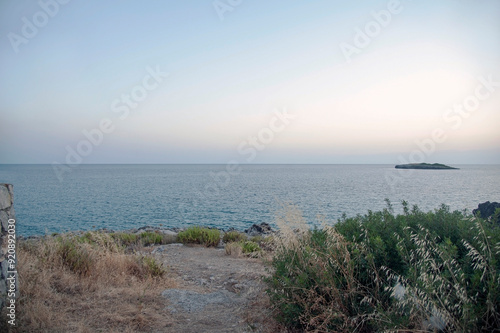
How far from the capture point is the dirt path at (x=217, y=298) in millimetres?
4848

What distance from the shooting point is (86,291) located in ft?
18.9

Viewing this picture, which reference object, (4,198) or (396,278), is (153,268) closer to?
(4,198)

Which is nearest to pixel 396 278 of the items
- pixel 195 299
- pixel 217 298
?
pixel 217 298

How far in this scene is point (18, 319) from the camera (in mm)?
4355

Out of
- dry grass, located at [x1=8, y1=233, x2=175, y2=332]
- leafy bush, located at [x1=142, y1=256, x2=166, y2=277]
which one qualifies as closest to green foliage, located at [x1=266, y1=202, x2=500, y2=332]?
dry grass, located at [x1=8, y1=233, x2=175, y2=332]

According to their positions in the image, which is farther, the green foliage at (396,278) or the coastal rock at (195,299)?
the coastal rock at (195,299)

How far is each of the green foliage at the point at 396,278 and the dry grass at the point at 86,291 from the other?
225cm

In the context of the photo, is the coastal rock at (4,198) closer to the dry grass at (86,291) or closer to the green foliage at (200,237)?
the dry grass at (86,291)

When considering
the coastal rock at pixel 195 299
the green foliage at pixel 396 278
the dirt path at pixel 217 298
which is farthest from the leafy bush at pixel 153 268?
the green foliage at pixel 396 278

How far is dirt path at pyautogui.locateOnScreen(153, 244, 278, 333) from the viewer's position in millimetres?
4848

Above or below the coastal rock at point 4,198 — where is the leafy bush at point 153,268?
below

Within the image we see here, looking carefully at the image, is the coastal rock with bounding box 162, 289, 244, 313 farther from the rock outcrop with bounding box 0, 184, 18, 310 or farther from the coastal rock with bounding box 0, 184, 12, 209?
the coastal rock with bounding box 0, 184, 12, 209

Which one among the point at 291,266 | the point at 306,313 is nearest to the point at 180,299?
the point at 291,266

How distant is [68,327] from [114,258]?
2666 millimetres
